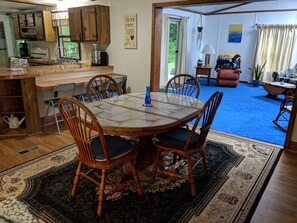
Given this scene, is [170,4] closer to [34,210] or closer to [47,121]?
[47,121]

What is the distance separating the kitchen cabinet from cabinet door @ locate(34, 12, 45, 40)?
276 cm

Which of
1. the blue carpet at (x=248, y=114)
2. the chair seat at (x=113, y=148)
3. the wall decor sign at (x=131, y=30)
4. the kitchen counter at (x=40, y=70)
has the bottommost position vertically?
the blue carpet at (x=248, y=114)

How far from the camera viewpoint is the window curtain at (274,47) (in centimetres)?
722

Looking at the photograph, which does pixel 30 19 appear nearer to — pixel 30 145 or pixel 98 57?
pixel 98 57

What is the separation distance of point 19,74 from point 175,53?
5.22 meters

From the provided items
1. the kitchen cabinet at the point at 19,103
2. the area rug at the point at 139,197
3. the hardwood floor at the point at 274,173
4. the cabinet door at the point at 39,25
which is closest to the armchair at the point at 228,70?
the hardwood floor at the point at 274,173

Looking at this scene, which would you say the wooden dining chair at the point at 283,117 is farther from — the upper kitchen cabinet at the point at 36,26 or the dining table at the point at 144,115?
the upper kitchen cabinet at the point at 36,26

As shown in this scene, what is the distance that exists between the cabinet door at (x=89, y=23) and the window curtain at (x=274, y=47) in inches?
227

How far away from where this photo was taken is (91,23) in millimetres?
4387

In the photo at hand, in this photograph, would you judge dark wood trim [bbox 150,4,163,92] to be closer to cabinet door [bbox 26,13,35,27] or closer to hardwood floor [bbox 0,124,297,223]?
hardwood floor [bbox 0,124,297,223]

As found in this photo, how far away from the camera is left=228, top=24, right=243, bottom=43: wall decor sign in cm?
806

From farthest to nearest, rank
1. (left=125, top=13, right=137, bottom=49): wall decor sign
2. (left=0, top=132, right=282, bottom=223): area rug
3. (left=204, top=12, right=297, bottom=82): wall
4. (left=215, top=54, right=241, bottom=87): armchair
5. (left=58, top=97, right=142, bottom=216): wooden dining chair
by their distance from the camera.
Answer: (left=204, top=12, right=297, bottom=82): wall, (left=215, top=54, right=241, bottom=87): armchair, (left=125, top=13, right=137, bottom=49): wall decor sign, (left=0, top=132, right=282, bottom=223): area rug, (left=58, top=97, right=142, bottom=216): wooden dining chair

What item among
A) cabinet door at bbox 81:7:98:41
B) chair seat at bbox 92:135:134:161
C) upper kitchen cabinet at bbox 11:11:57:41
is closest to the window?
upper kitchen cabinet at bbox 11:11:57:41

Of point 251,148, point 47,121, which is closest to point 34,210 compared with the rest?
point 47,121
